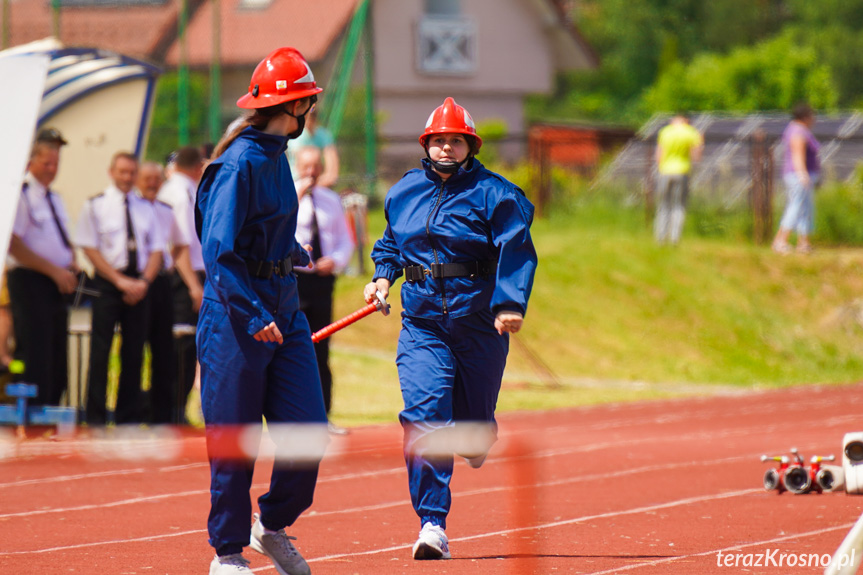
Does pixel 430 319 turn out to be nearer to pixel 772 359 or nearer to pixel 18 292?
pixel 18 292

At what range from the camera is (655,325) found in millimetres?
18406

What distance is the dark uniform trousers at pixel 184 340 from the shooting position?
39.0 feet

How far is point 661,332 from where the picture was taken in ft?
59.8

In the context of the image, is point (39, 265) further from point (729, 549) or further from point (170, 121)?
point (170, 121)

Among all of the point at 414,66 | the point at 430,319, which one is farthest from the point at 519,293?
the point at 414,66

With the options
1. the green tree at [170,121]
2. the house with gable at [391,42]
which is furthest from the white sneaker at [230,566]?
the green tree at [170,121]

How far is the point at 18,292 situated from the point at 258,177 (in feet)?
19.1

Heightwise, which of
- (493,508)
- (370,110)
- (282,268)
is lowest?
(493,508)

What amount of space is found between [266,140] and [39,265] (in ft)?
18.3

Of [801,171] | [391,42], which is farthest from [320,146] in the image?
[391,42]

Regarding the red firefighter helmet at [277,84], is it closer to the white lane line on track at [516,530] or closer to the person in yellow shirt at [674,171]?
the white lane line on track at [516,530]

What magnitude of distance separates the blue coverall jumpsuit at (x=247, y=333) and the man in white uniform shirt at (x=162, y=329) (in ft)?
18.2

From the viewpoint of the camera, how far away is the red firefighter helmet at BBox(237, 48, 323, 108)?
5.90 meters

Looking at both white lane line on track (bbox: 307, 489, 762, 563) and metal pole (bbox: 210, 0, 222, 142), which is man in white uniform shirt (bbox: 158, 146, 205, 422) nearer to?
white lane line on track (bbox: 307, 489, 762, 563)
